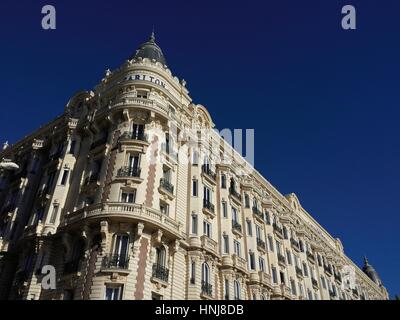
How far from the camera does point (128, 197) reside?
1128 inches

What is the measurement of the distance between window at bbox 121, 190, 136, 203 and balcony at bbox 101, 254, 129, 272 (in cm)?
481

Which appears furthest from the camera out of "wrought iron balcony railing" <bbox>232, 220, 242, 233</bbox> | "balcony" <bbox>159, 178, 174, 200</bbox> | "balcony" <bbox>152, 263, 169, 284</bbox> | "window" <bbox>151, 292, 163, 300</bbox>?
"wrought iron balcony railing" <bbox>232, 220, 242, 233</bbox>

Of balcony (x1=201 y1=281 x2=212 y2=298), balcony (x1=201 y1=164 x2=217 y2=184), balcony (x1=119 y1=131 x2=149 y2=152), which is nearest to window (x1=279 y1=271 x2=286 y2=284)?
balcony (x1=201 y1=164 x2=217 y2=184)

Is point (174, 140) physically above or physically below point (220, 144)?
below

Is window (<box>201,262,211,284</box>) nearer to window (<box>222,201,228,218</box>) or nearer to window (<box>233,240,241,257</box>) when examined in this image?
window (<box>233,240,241,257</box>)

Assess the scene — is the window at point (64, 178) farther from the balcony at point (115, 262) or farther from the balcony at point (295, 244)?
the balcony at point (295, 244)

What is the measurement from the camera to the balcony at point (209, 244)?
100ft

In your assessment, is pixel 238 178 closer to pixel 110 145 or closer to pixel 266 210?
pixel 266 210

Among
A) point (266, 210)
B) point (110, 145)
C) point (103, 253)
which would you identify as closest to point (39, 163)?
point (110, 145)

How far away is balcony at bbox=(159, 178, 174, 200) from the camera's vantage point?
99.0 feet

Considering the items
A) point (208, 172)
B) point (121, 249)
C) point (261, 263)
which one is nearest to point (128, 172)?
point (121, 249)
